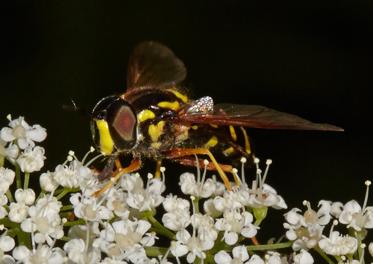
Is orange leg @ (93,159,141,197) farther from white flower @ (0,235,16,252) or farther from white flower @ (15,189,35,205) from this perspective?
white flower @ (0,235,16,252)

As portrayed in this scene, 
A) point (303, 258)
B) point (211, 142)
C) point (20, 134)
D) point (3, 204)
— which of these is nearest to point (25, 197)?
point (3, 204)

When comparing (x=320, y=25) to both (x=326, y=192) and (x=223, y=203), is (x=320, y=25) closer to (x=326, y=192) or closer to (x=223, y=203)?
(x=326, y=192)

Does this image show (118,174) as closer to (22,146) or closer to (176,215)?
(176,215)

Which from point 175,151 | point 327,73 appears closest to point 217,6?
→ point 327,73

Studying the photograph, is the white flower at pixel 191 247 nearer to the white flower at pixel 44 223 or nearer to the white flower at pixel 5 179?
the white flower at pixel 44 223

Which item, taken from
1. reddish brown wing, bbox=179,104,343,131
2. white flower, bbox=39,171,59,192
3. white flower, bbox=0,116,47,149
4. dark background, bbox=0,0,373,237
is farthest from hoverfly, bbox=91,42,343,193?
dark background, bbox=0,0,373,237

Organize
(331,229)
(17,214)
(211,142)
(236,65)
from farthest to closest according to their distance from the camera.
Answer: (236,65), (211,142), (331,229), (17,214)

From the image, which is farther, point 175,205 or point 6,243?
point 175,205

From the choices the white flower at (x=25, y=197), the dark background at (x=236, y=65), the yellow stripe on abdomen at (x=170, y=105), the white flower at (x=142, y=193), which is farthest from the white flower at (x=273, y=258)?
the dark background at (x=236, y=65)
